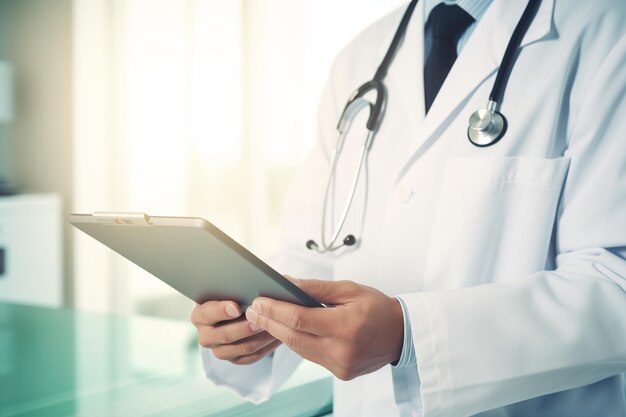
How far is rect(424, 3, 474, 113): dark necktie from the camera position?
1001mm

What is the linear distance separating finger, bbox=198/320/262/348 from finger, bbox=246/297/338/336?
0.15 m

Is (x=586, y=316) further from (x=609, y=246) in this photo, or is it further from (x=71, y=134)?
(x=71, y=134)

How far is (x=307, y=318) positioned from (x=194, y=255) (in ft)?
0.48

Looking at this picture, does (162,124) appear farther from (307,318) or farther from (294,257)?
(307,318)

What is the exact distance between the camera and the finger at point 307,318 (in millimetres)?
648

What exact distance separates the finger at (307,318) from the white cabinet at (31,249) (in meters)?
3.12

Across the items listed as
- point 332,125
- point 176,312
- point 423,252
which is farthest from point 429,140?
point 176,312

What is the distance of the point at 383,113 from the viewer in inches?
40.2

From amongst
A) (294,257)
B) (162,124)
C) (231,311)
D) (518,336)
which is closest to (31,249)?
(162,124)

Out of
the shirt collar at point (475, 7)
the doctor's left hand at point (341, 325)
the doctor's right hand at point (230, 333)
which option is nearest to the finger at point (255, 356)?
the doctor's right hand at point (230, 333)

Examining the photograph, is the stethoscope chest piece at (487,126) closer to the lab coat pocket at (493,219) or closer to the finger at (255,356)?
the lab coat pocket at (493,219)

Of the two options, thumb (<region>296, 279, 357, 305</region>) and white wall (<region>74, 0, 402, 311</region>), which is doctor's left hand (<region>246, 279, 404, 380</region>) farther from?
white wall (<region>74, 0, 402, 311</region>)

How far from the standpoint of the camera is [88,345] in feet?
4.83

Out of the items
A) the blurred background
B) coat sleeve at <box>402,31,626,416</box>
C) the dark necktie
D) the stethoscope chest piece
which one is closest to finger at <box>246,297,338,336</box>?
coat sleeve at <box>402,31,626,416</box>
